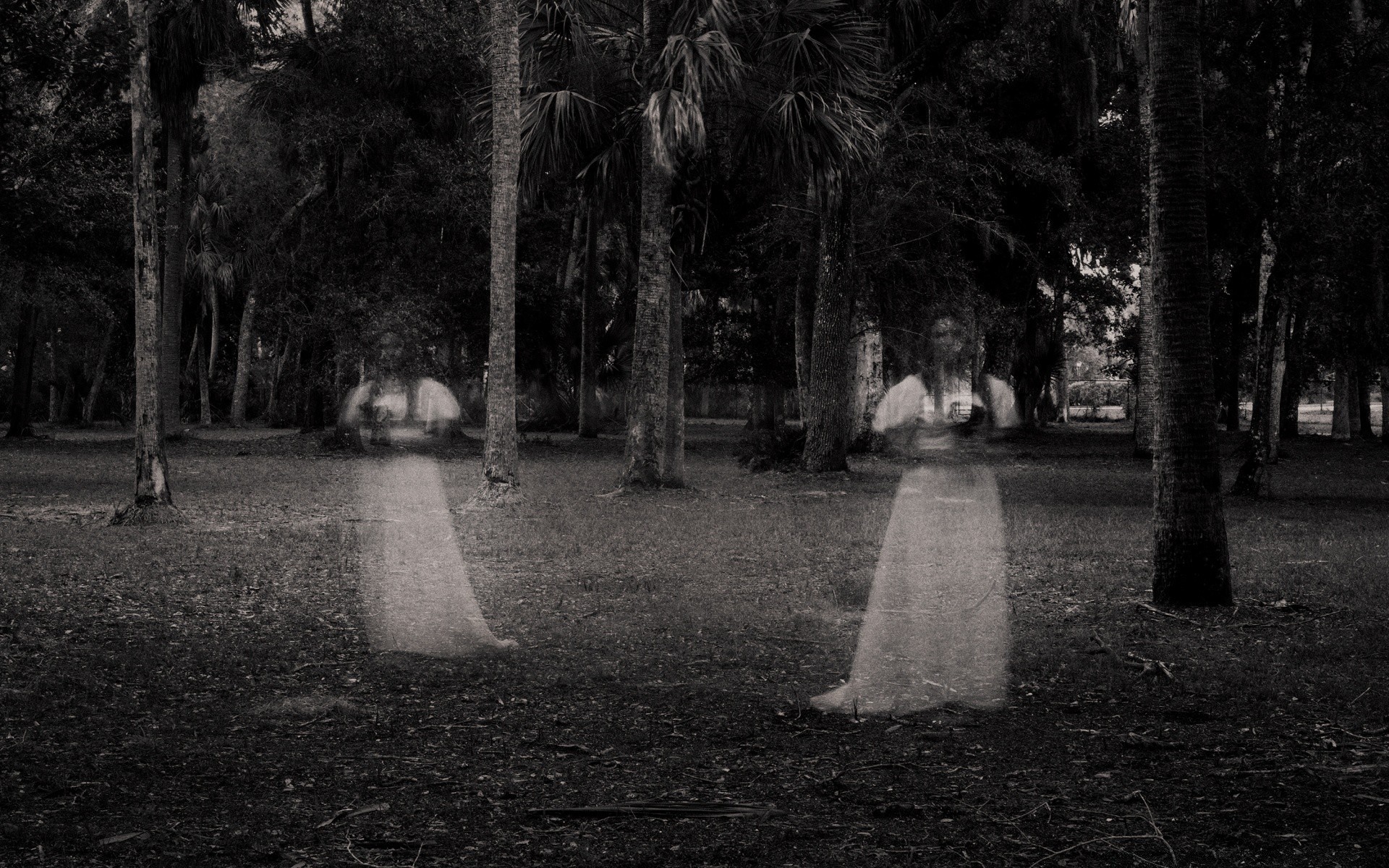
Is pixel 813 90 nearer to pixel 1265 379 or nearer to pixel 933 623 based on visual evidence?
pixel 1265 379

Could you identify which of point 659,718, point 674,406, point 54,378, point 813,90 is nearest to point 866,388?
point 674,406

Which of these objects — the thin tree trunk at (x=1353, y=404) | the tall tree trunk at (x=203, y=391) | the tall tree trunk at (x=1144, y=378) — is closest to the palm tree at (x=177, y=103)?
the tall tree trunk at (x=203, y=391)

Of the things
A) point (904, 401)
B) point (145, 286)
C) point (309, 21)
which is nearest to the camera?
point (145, 286)

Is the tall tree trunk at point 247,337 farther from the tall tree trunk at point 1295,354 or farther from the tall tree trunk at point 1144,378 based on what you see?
the tall tree trunk at point 1295,354

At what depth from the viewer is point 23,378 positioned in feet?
107

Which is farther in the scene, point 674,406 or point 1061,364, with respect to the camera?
point 1061,364

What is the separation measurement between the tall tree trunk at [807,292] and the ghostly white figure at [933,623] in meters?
9.53

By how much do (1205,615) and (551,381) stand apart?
32426mm

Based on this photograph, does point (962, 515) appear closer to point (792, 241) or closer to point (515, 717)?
point (515, 717)

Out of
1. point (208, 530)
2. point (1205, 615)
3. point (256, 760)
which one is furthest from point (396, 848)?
point (208, 530)

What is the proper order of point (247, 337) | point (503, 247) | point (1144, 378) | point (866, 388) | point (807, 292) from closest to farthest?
1. point (503, 247)
2. point (807, 292)
3. point (1144, 378)
4. point (866, 388)
5. point (247, 337)

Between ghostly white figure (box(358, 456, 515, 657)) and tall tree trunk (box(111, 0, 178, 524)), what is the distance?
2.35 metres

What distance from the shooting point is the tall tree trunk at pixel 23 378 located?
31891mm

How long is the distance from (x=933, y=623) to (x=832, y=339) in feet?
40.3
